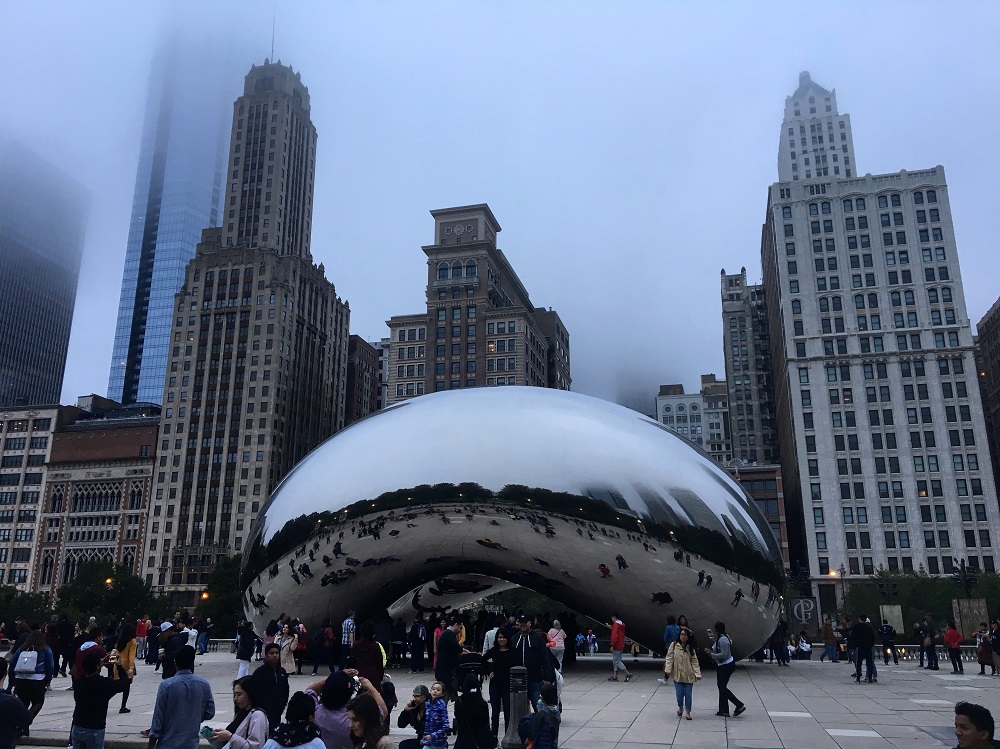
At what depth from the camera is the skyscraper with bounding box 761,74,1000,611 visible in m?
81.8

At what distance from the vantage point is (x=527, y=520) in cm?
1605

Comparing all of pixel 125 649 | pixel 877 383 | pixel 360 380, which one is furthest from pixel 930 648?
pixel 360 380

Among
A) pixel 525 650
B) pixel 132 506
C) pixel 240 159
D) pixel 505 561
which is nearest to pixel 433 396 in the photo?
pixel 505 561

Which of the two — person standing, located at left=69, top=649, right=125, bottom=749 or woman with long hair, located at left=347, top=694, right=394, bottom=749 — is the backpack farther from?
woman with long hair, located at left=347, top=694, right=394, bottom=749

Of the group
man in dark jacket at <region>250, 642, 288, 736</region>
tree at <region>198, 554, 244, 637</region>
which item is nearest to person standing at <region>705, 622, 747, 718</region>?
man in dark jacket at <region>250, 642, 288, 736</region>

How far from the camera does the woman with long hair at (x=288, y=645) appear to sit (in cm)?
1548

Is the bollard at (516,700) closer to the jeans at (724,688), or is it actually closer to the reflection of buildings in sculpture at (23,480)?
the jeans at (724,688)

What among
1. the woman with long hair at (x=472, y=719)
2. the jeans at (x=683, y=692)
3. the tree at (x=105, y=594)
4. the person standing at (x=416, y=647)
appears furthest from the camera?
the tree at (x=105, y=594)

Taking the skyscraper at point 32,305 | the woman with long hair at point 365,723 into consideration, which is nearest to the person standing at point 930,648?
the woman with long hair at point 365,723

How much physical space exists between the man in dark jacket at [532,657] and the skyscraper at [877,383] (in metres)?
76.8

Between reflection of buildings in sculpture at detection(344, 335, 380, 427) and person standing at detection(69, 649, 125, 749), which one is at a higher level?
reflection of buildings in sculpture at detection(344, 335, 380, 427)

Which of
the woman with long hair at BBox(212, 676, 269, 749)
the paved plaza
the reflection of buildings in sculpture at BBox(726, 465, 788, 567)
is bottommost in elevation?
the paved plaza

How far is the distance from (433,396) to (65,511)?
10840 cm

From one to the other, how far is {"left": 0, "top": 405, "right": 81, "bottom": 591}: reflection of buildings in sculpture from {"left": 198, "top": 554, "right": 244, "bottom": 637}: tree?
50281 millimetres
